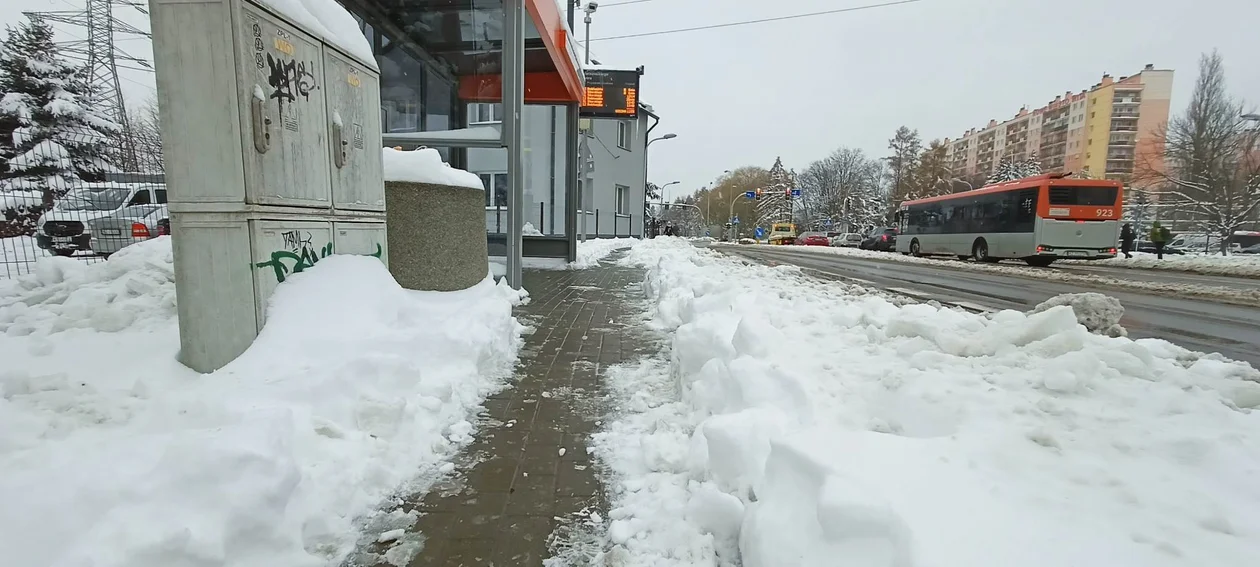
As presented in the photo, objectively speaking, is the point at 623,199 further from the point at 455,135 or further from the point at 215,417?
the point at 215,417

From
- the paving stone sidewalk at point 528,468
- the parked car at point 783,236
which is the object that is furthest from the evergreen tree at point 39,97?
the parked car at point 783,236

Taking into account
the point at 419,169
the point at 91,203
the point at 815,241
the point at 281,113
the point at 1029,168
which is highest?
the point at 1029,168

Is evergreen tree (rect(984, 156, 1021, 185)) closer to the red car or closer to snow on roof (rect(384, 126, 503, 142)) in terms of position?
the red car

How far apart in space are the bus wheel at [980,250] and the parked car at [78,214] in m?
25.0

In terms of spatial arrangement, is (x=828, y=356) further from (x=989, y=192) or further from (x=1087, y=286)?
(x=989, y=192)

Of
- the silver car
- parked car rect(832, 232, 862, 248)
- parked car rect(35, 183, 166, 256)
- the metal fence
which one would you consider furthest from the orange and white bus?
the silver car

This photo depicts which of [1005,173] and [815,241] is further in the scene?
[1005,173]

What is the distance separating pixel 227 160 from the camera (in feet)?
10.1

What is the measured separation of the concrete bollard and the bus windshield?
19983mm

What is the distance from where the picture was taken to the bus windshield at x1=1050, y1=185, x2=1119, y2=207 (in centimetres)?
1838

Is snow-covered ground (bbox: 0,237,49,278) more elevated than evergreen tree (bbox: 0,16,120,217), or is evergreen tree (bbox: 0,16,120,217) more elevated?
evergreen tree (bbox: 0,16,120,217)

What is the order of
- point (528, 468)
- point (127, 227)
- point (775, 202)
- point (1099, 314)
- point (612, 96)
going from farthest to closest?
point (775, 202), point (612, 96), point (127, 227), point (1099, 314), point (528, 468)

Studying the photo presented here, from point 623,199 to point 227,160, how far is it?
106 ft

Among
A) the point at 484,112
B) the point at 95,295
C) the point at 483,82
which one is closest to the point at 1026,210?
the point at 484,112
